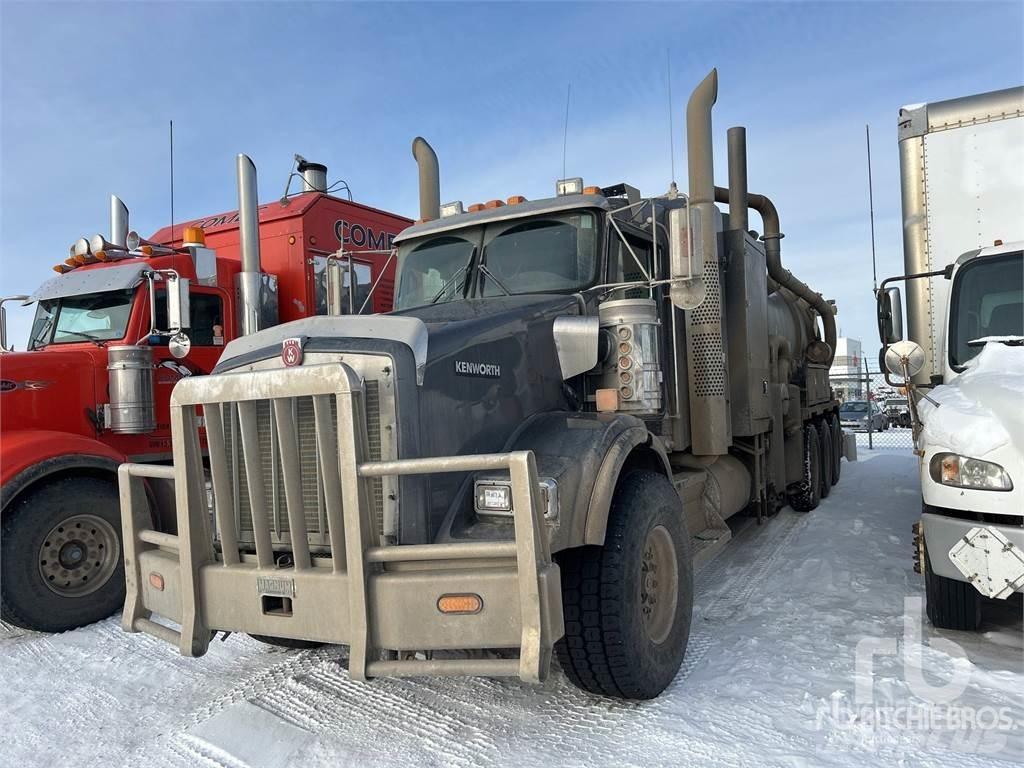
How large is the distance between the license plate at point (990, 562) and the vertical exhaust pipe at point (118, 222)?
23.8 feet

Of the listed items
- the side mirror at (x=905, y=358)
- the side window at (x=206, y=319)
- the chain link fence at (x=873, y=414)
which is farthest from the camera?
the chain link fence at (x=873, y=414)

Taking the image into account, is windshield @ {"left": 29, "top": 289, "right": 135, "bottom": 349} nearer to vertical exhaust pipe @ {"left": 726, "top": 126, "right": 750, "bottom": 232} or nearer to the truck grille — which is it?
the truck grille

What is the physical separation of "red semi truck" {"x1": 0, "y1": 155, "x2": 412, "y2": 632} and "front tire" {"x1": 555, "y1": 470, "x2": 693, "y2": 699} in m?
2.28

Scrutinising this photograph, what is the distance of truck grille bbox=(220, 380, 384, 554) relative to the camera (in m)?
2.82

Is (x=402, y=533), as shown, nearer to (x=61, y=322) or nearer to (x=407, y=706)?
(x=407, y=706)

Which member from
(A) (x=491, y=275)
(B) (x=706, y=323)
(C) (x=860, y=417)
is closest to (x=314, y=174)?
(A) (x=491, y=275)

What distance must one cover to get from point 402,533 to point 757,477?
4.30 m

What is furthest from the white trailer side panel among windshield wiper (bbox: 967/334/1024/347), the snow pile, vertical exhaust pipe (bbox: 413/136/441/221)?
vertical exhaust pipe (bbox: 413/136/441/221)

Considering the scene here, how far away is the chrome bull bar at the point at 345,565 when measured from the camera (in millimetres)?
2535

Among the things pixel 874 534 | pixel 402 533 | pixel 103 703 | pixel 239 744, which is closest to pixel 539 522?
pixel 402 533

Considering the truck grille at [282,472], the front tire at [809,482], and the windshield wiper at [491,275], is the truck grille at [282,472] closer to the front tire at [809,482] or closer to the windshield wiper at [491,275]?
the windshield wiper at [491,275]

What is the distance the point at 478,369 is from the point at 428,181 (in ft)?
13.4

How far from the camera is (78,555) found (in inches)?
196

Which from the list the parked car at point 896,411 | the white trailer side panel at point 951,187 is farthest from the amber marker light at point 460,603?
the parked car at point 896,411
